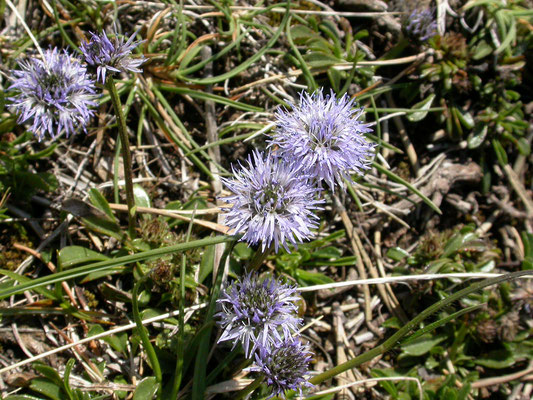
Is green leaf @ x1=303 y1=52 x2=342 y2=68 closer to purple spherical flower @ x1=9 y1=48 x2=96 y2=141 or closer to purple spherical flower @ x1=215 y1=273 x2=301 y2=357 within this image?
purple spherical flower @ x1=9 y1=48 x2=96 y2=141

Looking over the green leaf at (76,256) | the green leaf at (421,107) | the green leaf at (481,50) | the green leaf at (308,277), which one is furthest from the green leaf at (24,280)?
the green leaf at (481,50)

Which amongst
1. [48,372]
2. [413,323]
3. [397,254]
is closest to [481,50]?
[397,254]

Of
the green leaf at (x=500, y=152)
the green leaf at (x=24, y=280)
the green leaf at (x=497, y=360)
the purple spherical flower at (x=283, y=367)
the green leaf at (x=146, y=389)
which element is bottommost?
the green leaf at (x=497, y=360)

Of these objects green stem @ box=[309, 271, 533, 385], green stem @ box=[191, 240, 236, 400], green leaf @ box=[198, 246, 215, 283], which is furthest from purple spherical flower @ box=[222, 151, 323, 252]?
green leaf @ box=[198, 246, 215, 283]

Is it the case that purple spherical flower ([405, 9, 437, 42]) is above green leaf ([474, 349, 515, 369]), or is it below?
above

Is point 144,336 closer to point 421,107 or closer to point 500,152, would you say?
point 421,107

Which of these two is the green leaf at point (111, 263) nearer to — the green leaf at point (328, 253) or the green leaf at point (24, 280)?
the green leaf at point (24, 280)
